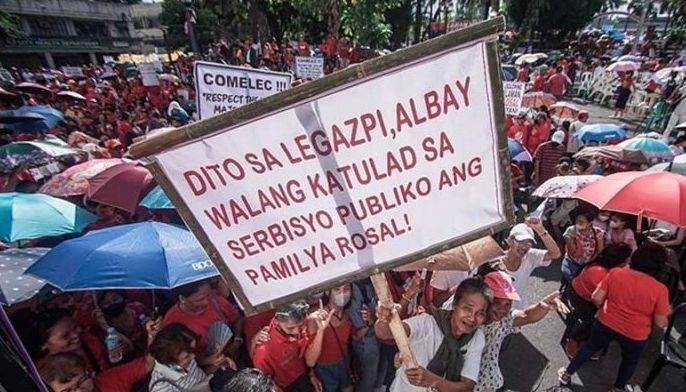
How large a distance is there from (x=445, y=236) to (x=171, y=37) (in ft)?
168

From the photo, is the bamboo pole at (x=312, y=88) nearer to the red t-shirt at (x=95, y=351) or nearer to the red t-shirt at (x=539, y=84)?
the red t-shirt at (x=95, y=351)

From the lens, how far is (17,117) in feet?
24.9

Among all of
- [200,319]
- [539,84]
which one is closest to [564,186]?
[200,319]

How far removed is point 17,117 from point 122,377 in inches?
301

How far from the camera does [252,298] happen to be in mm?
1550

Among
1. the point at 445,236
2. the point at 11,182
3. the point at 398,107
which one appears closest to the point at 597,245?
the point at 445,236

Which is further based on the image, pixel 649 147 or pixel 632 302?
pixel 649 147

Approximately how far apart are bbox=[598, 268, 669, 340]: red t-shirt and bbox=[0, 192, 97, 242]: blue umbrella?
168 inches

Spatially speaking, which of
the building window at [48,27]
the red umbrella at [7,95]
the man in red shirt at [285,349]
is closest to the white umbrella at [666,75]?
the man in red shirt at [285,349]

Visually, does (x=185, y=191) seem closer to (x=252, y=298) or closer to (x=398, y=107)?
(x=252, y=298)

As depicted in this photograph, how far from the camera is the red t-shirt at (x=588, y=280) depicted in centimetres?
334

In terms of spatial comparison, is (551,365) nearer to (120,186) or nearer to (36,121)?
(120,186)

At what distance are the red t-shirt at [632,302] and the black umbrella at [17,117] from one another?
9599 millimetres

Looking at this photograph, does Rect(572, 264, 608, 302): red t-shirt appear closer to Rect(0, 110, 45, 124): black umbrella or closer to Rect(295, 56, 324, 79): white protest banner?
Rect(295, 56, 324, 79): white protest banner
